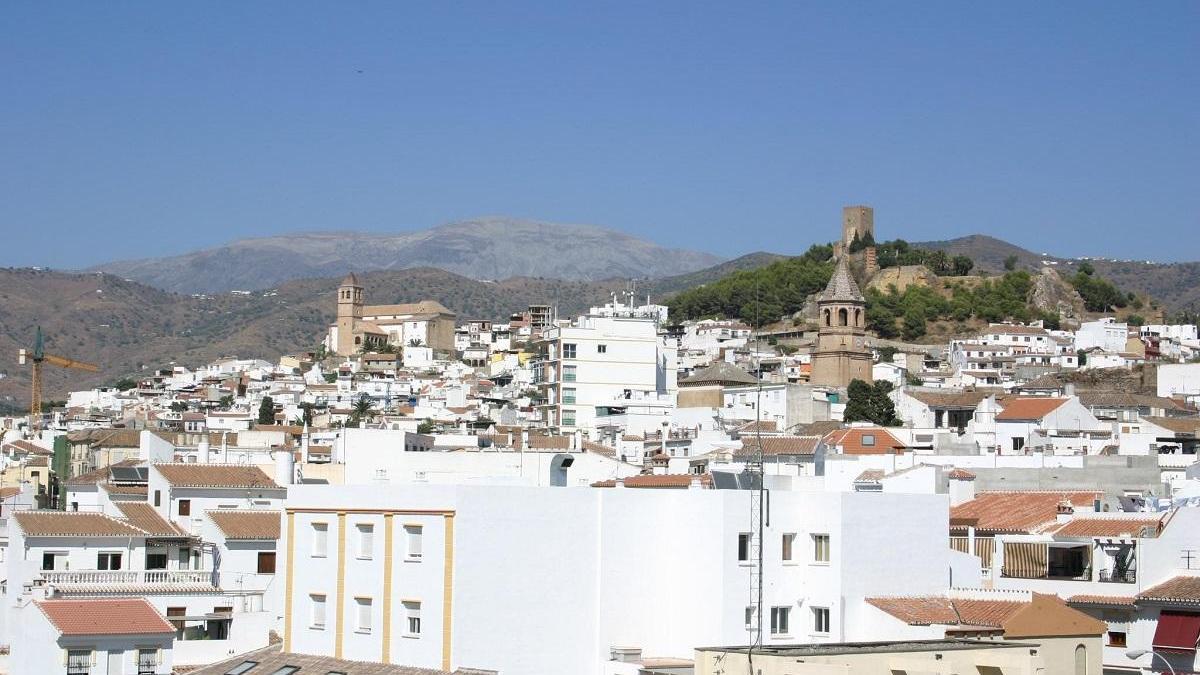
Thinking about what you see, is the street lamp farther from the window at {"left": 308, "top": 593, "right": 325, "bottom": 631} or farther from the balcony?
the balcony

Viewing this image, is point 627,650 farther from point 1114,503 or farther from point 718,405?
point 718,405

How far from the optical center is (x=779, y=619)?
28531 millimetres

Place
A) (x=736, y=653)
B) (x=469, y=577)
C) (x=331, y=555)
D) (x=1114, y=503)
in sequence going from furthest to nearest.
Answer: (x=1114, y=503) → (x=331, y=555) → (x=469, y=577) → (x=736, y=653)

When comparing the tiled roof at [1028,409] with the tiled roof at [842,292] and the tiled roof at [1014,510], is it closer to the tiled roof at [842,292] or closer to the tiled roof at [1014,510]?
the tiled roof at [1014,510]

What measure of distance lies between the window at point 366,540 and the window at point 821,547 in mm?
6861

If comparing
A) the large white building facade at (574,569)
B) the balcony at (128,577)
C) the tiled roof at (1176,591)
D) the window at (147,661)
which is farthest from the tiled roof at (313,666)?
the tiled roof at (1176,591)

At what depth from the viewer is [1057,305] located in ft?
504

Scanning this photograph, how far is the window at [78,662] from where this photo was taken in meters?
32.3

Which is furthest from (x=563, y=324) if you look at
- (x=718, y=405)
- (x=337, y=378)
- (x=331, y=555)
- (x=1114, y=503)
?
(x=331, y=555)

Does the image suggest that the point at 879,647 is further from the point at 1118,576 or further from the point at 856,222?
the point at 856,222

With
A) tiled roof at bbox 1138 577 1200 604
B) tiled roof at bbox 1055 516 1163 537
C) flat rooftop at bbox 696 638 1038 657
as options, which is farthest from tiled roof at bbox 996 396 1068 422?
flat rooftop at bbox 696 638 1038 657

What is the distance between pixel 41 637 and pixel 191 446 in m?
40.7

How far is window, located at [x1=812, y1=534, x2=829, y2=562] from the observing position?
95.0 ft

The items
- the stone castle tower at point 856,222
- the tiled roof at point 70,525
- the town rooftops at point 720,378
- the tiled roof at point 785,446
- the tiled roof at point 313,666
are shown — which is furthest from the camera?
the stone castle tower at point 856,222
